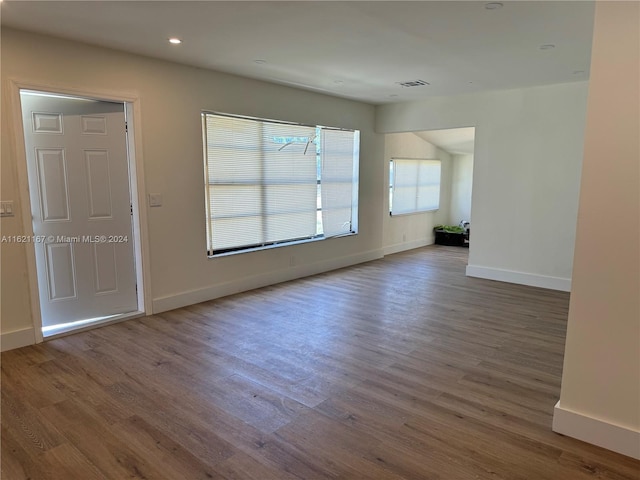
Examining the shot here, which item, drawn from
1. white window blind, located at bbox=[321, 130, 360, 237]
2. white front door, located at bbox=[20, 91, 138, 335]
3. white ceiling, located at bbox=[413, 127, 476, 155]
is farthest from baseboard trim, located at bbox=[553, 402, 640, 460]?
white ceiling, located at bbox=[413, 127, 476, 155]

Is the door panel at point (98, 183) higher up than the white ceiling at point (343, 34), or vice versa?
the white ceiling at point (343, 34)

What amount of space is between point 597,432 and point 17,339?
414 cm

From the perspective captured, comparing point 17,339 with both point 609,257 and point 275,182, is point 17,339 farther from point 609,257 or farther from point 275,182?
point 609,257

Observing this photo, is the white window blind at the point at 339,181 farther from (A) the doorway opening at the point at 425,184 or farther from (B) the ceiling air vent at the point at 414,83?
(B) the ceiling air vent at the point at 414,83

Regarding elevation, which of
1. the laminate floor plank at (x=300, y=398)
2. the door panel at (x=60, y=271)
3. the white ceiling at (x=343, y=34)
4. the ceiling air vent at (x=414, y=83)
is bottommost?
the laminate floor plank at (x=300, y=398)

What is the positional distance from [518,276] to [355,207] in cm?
262

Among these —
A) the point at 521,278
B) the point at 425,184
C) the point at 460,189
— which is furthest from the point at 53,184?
the point at 460,189

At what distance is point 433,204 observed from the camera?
8.91 meters

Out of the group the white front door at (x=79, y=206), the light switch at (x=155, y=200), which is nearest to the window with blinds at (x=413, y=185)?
the light switch at (x=155, y=200)

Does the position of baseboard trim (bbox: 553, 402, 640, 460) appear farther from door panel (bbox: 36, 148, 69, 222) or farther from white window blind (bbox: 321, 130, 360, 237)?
white window blind (bbox: 321, 130, 360, 237)

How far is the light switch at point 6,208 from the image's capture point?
3.28 meters

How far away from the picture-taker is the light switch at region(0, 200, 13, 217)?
10.7 ft

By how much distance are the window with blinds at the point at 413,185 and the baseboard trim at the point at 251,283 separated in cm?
137

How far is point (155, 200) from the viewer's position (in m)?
4.23
